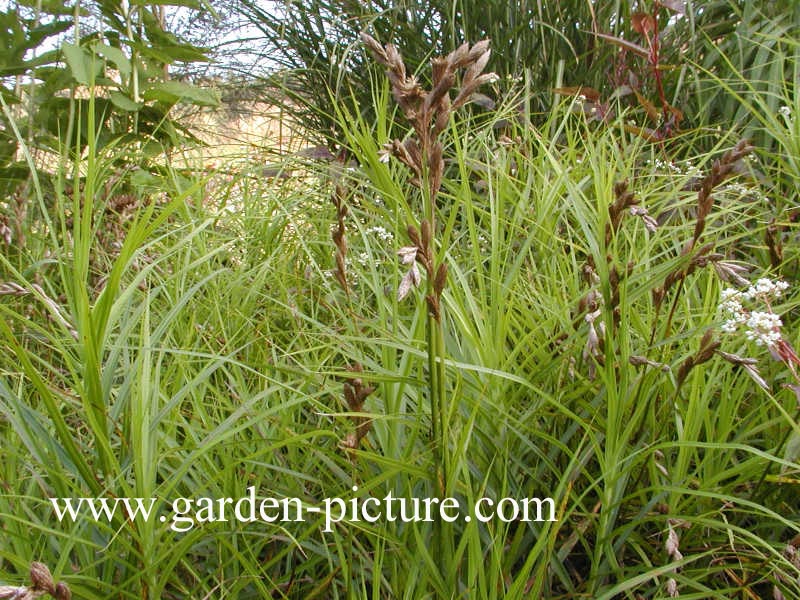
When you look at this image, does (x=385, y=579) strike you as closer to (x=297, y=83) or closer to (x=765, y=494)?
(x=765, y=494)

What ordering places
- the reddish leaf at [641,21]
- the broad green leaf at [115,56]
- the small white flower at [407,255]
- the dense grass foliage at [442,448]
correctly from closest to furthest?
the small white flower at [407,255] < the dense grass foliage at [442,448] < the reddish leaf at [641,21] < the broad green leaf at [115,56]

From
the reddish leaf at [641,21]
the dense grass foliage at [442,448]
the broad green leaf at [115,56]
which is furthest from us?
the broad green leaf at [115,56]

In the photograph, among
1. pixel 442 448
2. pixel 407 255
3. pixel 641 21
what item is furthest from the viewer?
pixel 641 21

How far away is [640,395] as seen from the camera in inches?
41.5

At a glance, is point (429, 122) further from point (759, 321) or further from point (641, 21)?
point (641, 21)

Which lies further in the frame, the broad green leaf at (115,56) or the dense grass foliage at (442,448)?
the broad green leaf at (115,56)

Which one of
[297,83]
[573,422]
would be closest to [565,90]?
[573,422]

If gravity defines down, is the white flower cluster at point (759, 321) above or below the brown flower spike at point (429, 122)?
below

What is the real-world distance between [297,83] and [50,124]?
1.61 metres

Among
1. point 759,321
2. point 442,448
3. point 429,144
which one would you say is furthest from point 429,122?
point 759,321

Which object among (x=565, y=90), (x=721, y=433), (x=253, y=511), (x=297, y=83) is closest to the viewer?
(x=253, y=511)

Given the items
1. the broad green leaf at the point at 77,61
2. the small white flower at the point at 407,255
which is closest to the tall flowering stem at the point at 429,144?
the small white flower at the point at 407,255

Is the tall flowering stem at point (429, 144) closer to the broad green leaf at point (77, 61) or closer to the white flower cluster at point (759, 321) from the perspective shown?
the white flower cluster at point (759, 321)

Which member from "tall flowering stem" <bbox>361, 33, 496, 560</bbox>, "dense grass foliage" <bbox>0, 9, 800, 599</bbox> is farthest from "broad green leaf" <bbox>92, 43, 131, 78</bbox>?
"tall flowering stem" <bbox>361, 33, 496, 560</bbox>
